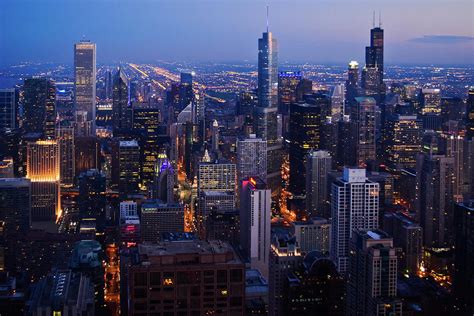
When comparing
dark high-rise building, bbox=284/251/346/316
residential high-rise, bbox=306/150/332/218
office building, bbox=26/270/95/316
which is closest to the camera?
office building, bbox=26/270/95/316

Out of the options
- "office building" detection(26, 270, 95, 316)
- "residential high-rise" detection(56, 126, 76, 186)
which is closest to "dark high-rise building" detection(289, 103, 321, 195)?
"residential high-rise" detection(56, 126, 76, 186)

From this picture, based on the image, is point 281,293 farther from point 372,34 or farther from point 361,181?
point 372,34

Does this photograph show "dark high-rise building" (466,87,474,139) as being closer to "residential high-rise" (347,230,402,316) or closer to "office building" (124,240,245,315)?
"residential high-rise" (347,230,402,316)

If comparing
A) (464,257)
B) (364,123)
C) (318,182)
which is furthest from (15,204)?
(364,123)

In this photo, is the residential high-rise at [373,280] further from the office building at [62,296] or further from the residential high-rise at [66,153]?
the residential high-rise at [66,153]

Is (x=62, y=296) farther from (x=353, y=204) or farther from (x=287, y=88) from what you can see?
(x=287, y=88)

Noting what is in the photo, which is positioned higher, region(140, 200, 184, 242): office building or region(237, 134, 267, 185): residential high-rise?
region(237, 134, 267, 185): residential high-rise

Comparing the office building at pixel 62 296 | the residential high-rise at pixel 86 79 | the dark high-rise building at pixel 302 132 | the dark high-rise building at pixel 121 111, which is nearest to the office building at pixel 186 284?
the office building at pixel 62 296
